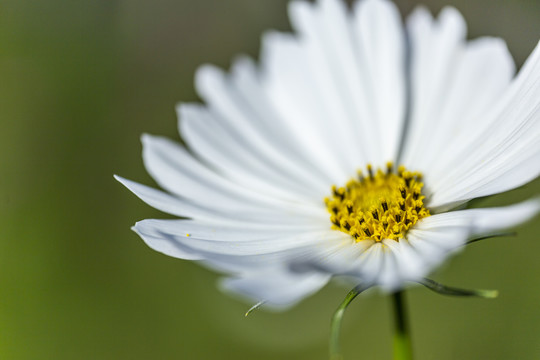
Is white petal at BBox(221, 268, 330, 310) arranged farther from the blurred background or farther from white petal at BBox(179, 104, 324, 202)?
the blurred background

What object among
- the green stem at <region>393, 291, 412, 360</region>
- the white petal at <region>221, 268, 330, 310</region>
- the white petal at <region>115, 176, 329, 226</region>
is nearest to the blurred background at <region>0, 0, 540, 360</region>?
the white petal at <region>115, 176, 329, 226</region>

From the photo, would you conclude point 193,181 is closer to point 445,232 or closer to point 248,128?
point 248,128

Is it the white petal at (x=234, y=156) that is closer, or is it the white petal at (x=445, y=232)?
the white petal at (x=445, y=232)

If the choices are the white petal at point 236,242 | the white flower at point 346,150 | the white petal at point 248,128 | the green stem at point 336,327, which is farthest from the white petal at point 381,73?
the green stem at point 336,327

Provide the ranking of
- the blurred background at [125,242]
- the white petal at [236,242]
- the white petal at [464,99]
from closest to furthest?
the white petal at [236,242] < the white petal at [464,99] < the blurred background at [125,242]

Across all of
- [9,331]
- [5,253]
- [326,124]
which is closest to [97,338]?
[9,331]

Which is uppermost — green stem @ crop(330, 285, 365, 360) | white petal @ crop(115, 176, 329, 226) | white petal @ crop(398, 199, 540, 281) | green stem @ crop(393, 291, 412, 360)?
white petal @ crop(115, 176, 329, 226)

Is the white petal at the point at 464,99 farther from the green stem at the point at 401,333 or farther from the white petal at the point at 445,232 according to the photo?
the green stem at the point at 401,333
